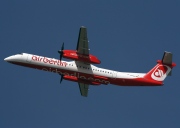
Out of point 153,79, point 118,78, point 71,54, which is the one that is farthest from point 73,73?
point 153,79

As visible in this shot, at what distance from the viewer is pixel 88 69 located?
51656 millimetres

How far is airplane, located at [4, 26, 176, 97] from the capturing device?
5109cm

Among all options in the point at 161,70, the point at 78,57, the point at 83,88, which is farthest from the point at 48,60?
the point at 161,70

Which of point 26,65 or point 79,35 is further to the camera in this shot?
point 26,65

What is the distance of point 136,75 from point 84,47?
24.1 feet

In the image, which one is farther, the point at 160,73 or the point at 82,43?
the point at 160,73

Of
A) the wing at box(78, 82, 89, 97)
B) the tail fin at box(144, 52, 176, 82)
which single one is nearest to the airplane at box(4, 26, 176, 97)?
the tail fin at box(144, 52, 176, 82)

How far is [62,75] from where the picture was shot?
5341cm

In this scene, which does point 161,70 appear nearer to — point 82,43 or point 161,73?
point 161,73

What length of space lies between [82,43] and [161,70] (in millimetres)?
10652

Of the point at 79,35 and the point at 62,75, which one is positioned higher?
the point at 79,35

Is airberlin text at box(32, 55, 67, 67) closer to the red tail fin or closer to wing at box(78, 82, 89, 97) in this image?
wing at box(78, 82, 89, 97)

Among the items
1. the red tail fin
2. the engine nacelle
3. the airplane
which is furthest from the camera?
the red tail fin

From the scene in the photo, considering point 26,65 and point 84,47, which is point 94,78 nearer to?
point 84,47
